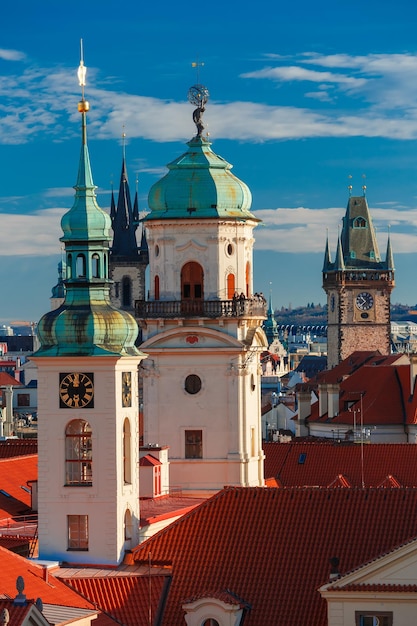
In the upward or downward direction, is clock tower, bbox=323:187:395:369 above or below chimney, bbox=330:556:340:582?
above

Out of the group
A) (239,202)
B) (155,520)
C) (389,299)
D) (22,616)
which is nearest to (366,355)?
(389,299)

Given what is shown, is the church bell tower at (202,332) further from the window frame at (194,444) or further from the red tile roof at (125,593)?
the red tile roof at (125,593)

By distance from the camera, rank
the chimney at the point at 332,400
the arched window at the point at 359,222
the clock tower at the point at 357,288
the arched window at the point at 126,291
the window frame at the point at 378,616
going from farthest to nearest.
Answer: the arched window at the point at 359,222 → the clock tower at the point at 357,288 → the arched window at the point at 126,291 → the chimney at the point at 332,400 → the window frame at the point at 378,616

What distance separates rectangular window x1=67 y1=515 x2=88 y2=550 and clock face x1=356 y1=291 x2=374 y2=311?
488 ft

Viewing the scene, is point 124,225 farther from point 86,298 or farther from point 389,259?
point 86,298

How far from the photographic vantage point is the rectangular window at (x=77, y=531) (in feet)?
144

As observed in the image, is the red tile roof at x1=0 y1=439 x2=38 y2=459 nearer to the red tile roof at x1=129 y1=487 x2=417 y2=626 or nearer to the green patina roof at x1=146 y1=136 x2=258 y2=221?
the green patina roof at x1=146 y1=136 x2=258 y2=221

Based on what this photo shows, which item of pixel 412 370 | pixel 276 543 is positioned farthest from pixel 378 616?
pixel 412 370

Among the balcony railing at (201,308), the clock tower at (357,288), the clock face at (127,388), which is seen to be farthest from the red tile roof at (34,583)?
the clock tower at (357,288)

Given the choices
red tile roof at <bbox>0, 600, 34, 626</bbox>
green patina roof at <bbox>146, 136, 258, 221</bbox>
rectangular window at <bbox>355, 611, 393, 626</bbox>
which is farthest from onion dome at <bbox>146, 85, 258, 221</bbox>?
red tile roof at <bbox>0, 600, 34, 626</bbox>

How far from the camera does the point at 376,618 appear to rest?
38750mm

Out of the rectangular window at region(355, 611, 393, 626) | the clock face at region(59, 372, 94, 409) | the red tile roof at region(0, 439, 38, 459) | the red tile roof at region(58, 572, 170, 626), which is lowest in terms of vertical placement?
the rectangular window at region(355, 611, 393, 626)

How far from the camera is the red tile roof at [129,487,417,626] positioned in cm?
4066

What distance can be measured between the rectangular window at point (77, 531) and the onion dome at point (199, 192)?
13.5 metres
